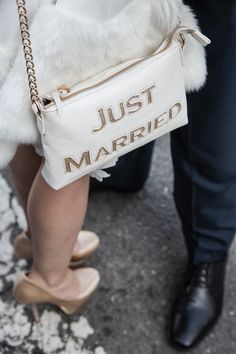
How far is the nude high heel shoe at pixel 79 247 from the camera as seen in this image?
1.40 metres

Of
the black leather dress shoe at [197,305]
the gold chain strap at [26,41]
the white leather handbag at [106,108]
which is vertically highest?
the gold chain strap at [26,41]

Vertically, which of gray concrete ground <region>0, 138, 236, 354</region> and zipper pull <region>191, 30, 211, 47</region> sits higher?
zipper pull <region>191, 30, 211, 47</region>

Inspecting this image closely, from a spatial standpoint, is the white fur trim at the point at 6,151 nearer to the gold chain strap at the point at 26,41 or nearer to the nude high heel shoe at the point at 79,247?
the gold chain strap at the point at 26,41

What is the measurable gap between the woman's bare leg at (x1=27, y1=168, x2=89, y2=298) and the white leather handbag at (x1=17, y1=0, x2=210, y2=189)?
0.12 meters

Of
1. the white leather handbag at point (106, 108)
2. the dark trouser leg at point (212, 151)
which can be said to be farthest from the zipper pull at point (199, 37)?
the dark trouser leg at point (212, 151)

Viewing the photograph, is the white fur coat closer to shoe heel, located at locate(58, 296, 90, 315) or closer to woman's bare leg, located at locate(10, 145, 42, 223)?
woman's bare leg, located at locate(10, 145, 42, 223)

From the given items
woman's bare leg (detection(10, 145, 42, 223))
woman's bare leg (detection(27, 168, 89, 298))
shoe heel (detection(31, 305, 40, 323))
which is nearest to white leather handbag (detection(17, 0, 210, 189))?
woman's bare leg (detection(27, 168, 89, 298))

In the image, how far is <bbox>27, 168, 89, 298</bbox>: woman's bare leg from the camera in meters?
1.01

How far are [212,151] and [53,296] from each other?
46 centimetres

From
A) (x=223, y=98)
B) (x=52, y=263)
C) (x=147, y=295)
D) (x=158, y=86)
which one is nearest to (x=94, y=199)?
(x=147, y=295)

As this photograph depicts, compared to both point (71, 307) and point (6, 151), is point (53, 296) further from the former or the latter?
point (6, 151)

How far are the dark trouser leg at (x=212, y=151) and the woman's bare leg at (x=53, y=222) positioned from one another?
27cm

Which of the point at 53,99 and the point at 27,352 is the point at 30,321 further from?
the point at 53,99

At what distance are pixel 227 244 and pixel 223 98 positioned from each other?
16.5 inches
